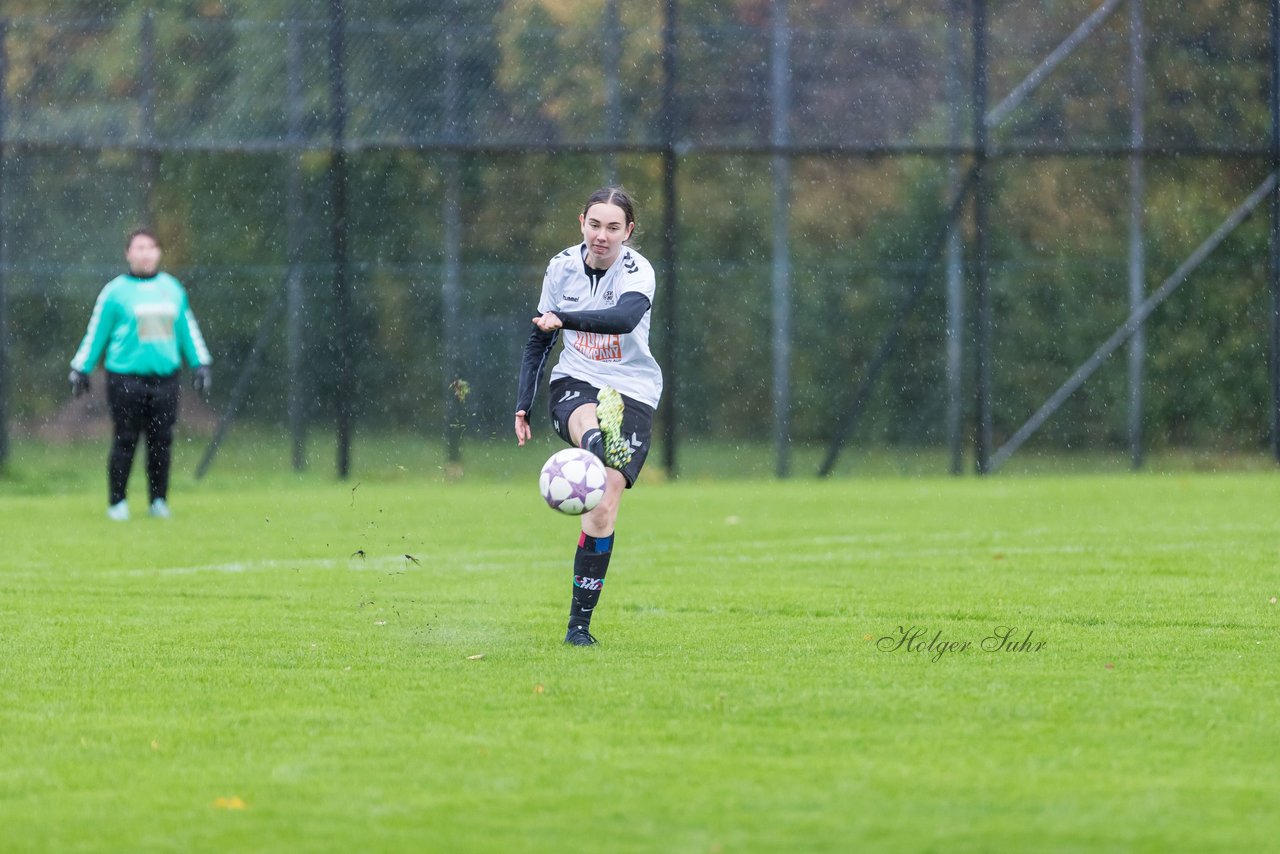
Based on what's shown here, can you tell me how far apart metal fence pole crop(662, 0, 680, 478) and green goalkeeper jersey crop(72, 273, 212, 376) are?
545 centimetres

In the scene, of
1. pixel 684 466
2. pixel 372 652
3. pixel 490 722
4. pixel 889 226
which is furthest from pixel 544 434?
pixel 490 722

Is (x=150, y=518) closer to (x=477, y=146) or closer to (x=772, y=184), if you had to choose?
(x=477, y=146)

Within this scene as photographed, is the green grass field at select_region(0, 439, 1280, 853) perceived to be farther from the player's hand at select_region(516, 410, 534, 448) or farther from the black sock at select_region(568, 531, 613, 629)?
the player's hand at select_region(516, 410, 534, 448)

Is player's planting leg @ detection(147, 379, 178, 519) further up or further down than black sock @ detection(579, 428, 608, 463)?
further down

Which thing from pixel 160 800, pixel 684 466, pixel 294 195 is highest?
pixel 294 195

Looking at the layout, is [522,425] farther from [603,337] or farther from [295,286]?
[295,286]

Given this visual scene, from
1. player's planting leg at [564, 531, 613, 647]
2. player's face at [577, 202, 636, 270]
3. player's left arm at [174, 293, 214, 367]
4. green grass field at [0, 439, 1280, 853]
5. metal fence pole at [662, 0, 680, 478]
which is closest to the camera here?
green grass field at [0, 439, 1280, 853]

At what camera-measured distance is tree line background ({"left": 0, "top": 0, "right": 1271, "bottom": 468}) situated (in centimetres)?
1778

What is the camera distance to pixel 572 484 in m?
7.44

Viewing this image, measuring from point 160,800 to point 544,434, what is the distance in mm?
13818

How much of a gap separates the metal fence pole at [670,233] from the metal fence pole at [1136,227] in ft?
14.2

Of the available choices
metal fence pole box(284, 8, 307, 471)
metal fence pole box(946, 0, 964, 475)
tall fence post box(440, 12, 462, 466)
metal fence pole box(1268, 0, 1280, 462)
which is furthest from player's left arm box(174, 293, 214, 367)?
metal fence pole box(1268, 0, 1280, 462)

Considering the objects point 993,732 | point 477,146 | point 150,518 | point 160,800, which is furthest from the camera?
point 477,146

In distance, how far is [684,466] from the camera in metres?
18.4
